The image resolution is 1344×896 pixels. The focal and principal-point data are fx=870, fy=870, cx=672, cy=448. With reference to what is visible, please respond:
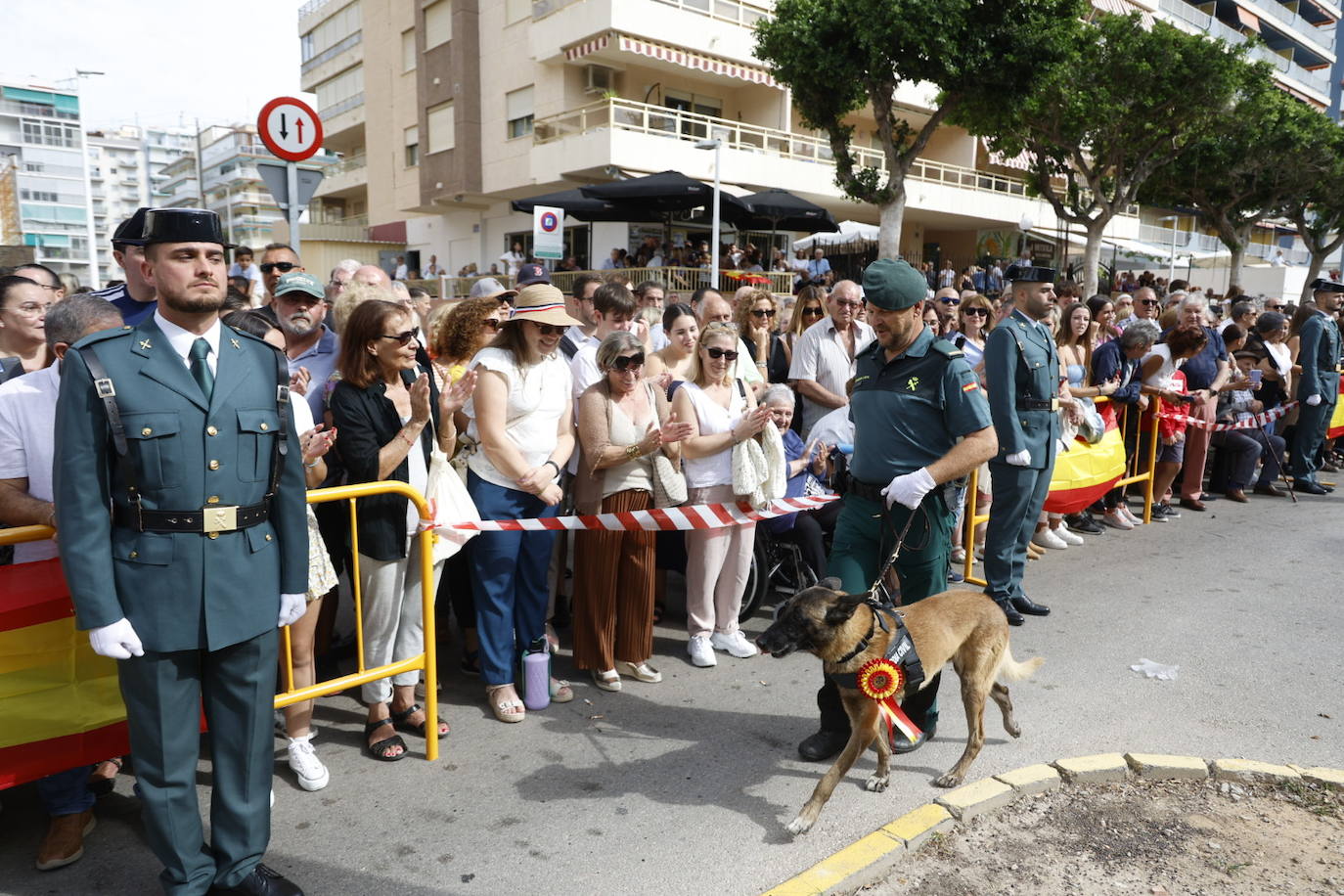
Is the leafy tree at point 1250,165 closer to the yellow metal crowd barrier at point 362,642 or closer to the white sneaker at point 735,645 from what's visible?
the white sneaker at point 735,645

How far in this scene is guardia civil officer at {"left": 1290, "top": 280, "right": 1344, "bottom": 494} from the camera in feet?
32.1

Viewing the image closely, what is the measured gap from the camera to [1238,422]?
9656mm

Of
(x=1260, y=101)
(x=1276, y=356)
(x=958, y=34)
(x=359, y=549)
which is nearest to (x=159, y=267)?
(x=359, y=549)

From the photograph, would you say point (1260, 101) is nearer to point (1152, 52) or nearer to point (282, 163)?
point (1152, 52)

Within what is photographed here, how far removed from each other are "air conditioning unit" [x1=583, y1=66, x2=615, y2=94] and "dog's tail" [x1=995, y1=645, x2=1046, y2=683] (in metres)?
26.3

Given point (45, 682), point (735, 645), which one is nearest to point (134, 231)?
point (45, 682)

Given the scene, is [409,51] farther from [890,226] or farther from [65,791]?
[65,791]

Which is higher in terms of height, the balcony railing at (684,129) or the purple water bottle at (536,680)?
the balcony railing at (684,129)

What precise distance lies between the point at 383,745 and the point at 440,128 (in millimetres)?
32093

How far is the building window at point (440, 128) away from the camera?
31.6m

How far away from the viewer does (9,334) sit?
159 inches

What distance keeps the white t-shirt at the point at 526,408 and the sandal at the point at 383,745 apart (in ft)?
4.19

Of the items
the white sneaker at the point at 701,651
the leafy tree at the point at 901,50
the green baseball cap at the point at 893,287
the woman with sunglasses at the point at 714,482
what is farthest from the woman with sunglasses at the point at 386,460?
the leafy tree at the point at 901,50

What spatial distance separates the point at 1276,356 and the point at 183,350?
1133 cm
